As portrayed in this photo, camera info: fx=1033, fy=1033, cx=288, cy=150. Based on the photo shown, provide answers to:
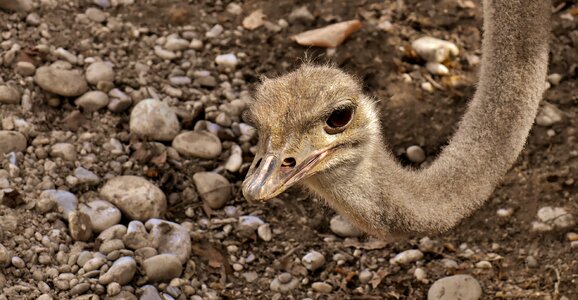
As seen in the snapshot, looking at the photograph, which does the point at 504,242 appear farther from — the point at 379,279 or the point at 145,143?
the point at 145,143

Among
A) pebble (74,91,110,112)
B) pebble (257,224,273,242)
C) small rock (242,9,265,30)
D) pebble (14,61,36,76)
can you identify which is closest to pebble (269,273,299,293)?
pebble (257,224,273,242)

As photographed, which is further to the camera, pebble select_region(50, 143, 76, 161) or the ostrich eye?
pebble select_region(50, 143, 76, 161)

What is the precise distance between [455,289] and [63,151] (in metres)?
1.56

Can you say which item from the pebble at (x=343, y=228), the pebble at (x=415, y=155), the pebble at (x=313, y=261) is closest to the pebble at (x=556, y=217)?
the pebble at (x=415, y=155)

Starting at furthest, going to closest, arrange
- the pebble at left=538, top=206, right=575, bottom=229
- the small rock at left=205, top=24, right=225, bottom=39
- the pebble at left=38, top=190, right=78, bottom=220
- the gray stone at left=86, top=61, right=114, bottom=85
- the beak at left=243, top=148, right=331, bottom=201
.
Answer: the small rock at left=205, top=24, right=225, bottom=39, the gray stone at left=86, top=61, right=114, bottom=85, the pebble at left=538, top=206, right=575, bottom=229, the pebble at left=38, top=190, right=78, bottom=220, the beak at left=243, top=148, right=331, bottom=201

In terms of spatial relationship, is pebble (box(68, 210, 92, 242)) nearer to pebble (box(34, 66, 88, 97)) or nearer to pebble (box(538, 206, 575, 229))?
pebble (box(34, 66, 88, 97))

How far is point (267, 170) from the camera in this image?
9.29 ft

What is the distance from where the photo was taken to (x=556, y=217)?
389 centimetres

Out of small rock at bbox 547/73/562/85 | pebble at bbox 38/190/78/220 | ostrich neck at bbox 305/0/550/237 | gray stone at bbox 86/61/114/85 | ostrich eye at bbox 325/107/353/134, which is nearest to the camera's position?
ostrich eye at bbox 325/107/353/134

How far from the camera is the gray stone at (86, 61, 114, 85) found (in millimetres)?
4305

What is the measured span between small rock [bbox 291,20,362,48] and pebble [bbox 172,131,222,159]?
72 centimetres

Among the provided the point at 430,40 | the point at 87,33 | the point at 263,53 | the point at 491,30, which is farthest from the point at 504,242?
the point at 87,33

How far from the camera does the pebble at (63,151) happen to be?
394 cm

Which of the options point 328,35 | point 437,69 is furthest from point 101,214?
point 437,69
